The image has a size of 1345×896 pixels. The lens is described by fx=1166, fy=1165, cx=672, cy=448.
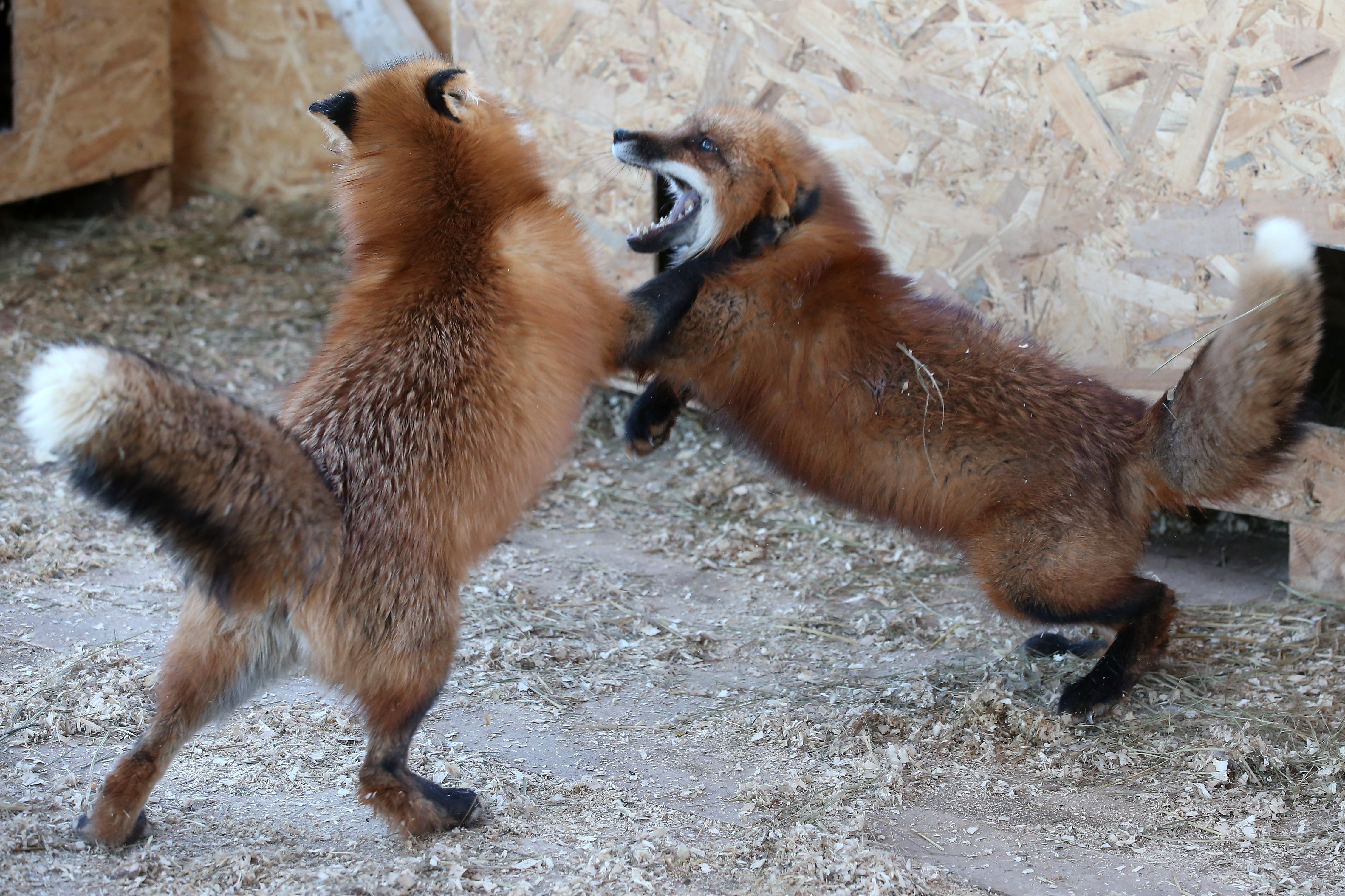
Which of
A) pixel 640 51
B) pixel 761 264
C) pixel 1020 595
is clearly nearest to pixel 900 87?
pixel 640 51

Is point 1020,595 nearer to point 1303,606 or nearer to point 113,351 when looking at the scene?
point 1303,606

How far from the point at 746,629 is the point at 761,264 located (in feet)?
5.05

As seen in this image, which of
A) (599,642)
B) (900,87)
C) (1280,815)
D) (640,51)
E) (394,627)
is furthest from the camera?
(640,51)

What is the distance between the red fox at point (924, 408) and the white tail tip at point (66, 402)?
177 centimetres

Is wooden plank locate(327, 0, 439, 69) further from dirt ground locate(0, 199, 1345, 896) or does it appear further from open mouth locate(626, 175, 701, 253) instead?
open mouth locate(626, 175, 701, 253)

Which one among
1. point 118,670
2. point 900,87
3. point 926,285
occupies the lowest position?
point 118,670

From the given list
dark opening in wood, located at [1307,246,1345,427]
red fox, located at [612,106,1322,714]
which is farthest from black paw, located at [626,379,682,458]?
dark opening in wood, located at [1307,246,1345,427]

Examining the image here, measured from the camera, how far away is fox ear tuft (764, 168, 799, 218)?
402cm

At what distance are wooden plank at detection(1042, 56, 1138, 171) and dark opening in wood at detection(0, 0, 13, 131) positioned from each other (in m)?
6.25

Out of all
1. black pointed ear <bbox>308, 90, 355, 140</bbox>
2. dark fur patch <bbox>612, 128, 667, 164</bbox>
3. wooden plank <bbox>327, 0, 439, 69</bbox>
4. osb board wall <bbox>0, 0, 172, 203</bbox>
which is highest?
black pointed ear <bbox>308, 90, 355, 140</bbox>

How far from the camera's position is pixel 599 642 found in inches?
178

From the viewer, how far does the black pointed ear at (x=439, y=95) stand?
3424mm

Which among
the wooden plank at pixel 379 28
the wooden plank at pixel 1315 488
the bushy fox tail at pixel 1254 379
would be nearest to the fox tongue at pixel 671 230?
the bushy fox tail at pixel 1254 379

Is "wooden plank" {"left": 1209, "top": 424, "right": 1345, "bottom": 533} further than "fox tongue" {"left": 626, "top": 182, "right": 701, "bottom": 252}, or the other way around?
"wooden plank" {"left": 1209, "top": 424, "right": 1345, "bottom": 533}
